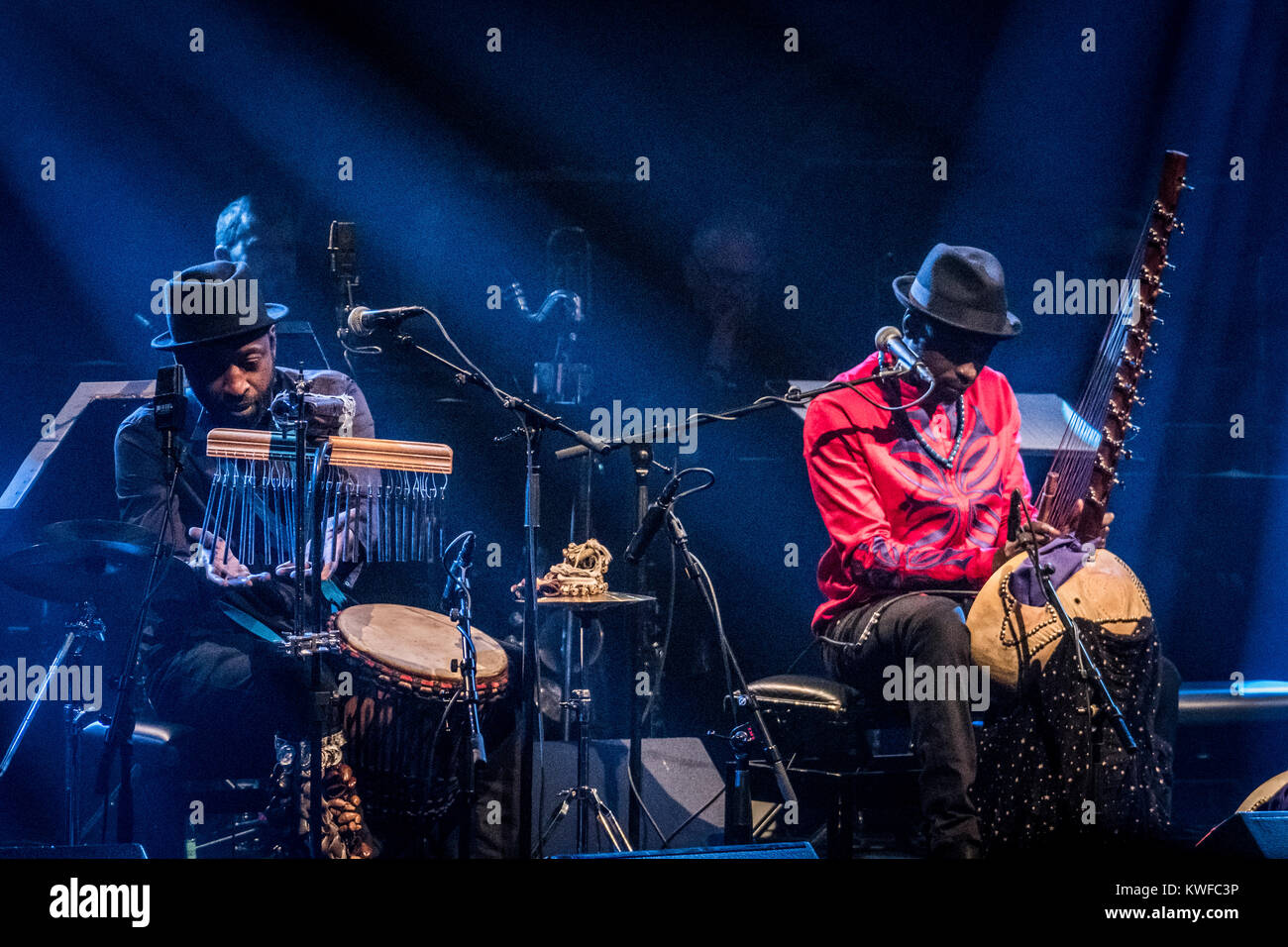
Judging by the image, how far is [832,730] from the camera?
181 inches

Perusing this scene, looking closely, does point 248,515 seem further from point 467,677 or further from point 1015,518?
point 1015,518

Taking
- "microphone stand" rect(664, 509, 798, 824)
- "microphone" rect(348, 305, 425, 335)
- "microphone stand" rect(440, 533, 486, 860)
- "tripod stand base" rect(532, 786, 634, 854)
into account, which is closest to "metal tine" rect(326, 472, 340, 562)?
"microphone stand" rect(440, 533, 486, 860)

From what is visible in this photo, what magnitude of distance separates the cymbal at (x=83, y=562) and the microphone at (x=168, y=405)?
1.19ft

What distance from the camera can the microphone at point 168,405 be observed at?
3977mm

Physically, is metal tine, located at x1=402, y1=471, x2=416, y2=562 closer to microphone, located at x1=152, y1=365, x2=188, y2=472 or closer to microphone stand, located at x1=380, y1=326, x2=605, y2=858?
microphone stand, located at x1=380, y1=326, x2=605, y2=858

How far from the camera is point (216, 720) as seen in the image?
4.63 metres

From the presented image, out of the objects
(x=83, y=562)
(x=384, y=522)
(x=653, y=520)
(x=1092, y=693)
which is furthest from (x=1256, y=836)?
(x=83, y=562)

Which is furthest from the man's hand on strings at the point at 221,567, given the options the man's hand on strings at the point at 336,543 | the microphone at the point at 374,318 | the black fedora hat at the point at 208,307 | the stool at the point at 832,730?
the stool at the point at 832,730

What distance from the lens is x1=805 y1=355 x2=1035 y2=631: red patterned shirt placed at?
4570 millimetres

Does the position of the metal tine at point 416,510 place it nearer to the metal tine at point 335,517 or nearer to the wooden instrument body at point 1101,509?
the metal tine at point 335,517

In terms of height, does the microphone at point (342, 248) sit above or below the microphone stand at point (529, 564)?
above
